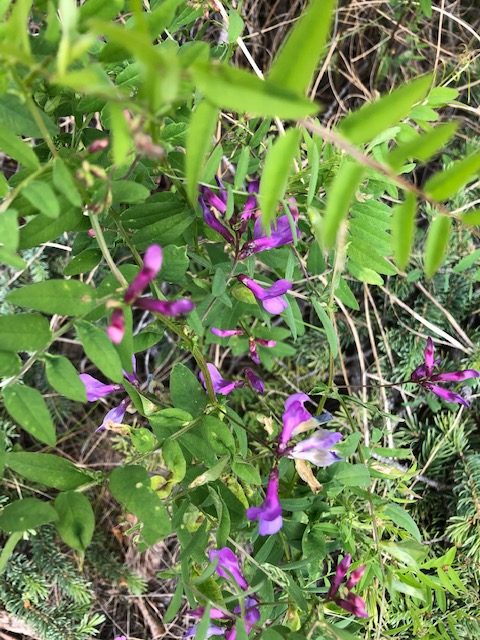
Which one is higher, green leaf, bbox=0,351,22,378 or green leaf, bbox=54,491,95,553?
green leaf, bbox=0,351,22,378

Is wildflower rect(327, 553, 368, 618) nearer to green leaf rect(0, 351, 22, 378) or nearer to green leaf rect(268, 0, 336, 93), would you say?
green leaf rect(0, 351, 22, 378)

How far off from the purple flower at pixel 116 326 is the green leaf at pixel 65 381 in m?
0.10

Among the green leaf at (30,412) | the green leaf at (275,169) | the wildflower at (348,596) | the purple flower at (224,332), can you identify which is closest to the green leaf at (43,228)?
the green leaf at (30,412)

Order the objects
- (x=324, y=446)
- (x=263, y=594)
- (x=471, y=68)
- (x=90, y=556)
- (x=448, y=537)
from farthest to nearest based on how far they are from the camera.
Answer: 1. (x=471, y=68)
2. (x=90, y=556)
3. (x=448, y=537)
4. (x=263, y=594)
5. (x=324, y=446)

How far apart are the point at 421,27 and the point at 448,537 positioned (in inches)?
51.3

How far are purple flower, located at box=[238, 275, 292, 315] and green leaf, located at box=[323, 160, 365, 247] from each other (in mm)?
409

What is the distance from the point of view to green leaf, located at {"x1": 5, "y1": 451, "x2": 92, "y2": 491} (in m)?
0.79

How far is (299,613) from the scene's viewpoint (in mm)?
1017

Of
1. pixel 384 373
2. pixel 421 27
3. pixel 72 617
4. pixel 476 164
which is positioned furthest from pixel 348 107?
pixel 72 617

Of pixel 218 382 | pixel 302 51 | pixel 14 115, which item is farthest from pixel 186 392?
pixel 302 51

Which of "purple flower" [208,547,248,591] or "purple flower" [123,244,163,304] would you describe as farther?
"purple flower" [208,547,248,591]

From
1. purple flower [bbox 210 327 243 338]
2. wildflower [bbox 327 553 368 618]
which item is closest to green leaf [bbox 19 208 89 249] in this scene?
purple flower [bbox 210 327 243 338]

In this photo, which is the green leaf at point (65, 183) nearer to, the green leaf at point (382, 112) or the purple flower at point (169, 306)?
the purple flower at point (169, 306)

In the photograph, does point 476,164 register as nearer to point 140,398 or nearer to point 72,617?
point 140,398
